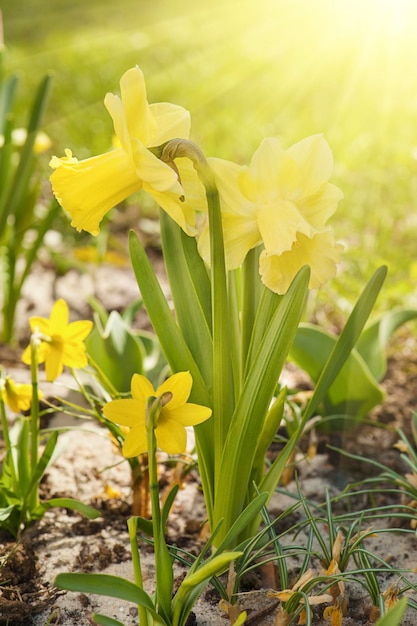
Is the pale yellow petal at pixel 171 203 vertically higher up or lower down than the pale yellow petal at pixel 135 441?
higher up

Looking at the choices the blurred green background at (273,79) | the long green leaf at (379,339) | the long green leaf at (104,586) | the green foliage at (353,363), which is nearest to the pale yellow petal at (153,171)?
the long green leaf at (104,586)

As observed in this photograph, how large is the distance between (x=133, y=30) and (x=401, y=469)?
4.83m

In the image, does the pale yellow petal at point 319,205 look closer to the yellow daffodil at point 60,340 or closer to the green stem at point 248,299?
the green stem at point 248,299

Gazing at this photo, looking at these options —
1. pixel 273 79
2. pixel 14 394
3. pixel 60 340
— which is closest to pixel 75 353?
pixel 60 340

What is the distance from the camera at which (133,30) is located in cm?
557

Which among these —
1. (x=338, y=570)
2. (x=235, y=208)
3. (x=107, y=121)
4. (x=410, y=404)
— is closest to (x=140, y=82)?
(x=235, y=208)

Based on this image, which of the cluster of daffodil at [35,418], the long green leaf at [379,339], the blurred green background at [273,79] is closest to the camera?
the cluster of daffodil at [35,418]

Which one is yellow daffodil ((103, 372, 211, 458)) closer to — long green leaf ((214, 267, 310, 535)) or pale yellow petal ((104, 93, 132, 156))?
long green leaf ((214, 267, 310, 535))

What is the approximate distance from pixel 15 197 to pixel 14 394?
798mm

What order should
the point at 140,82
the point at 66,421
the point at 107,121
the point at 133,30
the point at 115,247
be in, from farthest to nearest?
the point at 133,30 < the point at 107,121 < the point at 115,247 < the point at 66,421 < the point at 140,82

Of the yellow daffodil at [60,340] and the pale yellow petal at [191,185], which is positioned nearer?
the pale yellow petal at [191,185]

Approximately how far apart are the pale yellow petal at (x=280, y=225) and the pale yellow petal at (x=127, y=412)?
26cm

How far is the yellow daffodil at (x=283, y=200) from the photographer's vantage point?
0.97 meters

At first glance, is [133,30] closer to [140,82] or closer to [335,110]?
[335,110]
